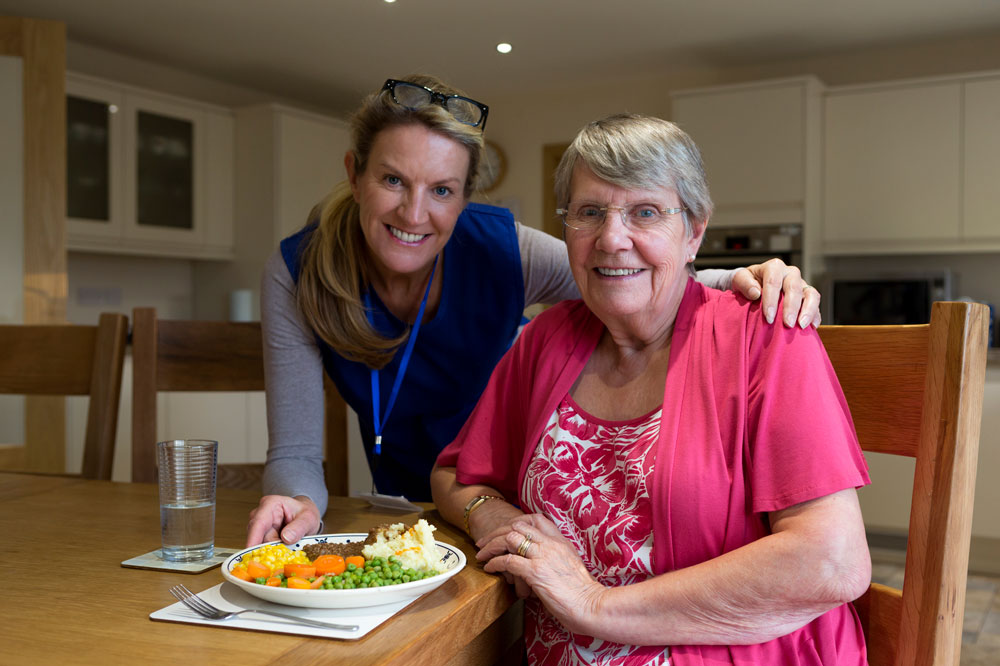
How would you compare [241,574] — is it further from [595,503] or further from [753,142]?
[753,142]

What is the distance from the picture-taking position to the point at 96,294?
17.2 ft

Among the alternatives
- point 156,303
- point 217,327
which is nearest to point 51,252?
point 156,303

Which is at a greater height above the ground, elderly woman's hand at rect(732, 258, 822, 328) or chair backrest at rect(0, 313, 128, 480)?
elderly woman's hand at rect(732, 258, 822, 328)

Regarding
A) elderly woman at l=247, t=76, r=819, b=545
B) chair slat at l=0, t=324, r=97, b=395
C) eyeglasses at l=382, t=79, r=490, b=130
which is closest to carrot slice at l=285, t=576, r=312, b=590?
elderly woman at l=247, t=76, r=819, b=545

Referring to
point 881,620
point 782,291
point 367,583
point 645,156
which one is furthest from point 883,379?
point 367,583

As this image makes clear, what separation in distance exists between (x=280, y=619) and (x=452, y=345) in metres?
0.88

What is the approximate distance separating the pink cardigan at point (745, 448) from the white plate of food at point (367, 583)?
0.90ft

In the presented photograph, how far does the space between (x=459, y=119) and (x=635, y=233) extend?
0.45 metres

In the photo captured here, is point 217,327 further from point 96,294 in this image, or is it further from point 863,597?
point 96,294

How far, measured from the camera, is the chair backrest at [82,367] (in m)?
1.75

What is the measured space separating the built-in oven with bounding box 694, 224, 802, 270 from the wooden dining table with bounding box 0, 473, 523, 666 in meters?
3.92

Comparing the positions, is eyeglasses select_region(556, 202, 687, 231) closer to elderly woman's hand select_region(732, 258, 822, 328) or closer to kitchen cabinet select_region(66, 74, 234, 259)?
elderly woman's hand select_region(732, 258, 822, 328)

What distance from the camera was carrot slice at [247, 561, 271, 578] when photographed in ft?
2.97

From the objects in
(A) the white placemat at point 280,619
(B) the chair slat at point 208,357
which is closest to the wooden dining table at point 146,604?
(A) the white placemat at point 280,619
